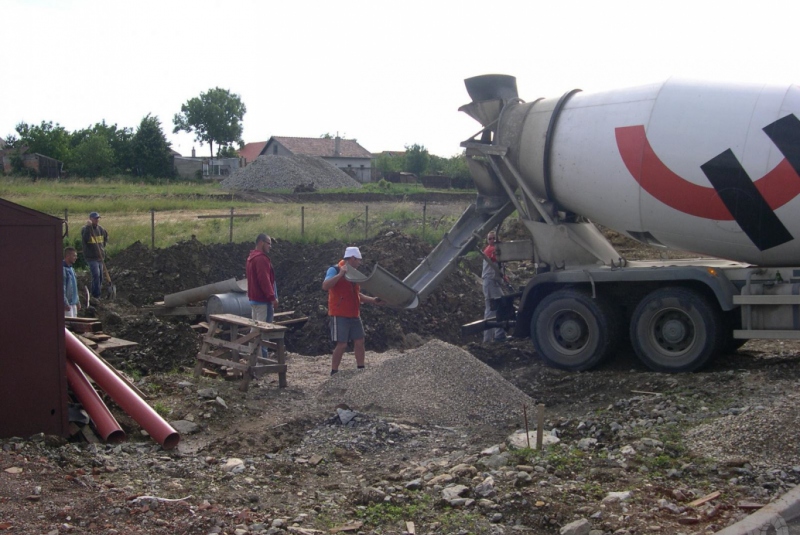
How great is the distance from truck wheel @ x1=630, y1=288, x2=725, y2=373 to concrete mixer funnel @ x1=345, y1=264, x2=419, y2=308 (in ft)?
Answer: 9.93

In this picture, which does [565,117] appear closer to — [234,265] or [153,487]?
[153,487]

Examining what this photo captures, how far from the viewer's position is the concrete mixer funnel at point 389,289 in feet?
34.5

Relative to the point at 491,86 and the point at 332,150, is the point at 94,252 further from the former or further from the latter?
the point at 332,150

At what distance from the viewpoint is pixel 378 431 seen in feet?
24.4

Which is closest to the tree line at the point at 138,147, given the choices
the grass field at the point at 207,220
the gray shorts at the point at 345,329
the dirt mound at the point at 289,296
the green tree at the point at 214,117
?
the green tree at the point at 214,117

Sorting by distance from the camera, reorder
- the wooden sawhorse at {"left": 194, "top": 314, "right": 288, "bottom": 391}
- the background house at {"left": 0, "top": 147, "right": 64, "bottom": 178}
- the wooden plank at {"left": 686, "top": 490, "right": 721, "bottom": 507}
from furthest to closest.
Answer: the background house at {"left": 0, "top": 147, "right": 64, "bottom": 178}, the wooden sawhorse at {"left": 194, "top": 314, "right": 288, "bottom": 391}, the wooden plank at {"left": 686, "top": 490, "right": 721, "bottom": 507}

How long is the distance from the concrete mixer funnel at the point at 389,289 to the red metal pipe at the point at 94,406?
12.6 ft

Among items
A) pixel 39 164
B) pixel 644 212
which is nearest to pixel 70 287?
pixel 644 212

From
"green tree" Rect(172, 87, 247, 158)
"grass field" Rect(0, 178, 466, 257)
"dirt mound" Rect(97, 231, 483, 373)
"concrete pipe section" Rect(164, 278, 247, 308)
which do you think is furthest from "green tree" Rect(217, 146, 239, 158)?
"concrete pipe section" Rect(164, 278, 247, 308)

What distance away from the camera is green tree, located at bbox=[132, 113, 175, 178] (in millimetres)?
60719

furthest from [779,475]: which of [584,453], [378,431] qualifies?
[378,431]

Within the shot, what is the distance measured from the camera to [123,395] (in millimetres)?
7129

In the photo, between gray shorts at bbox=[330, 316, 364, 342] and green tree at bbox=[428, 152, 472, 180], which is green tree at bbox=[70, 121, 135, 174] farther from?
gray shorts at bbox=[330, 316, 364, 342]

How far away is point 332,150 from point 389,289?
69538 mm
